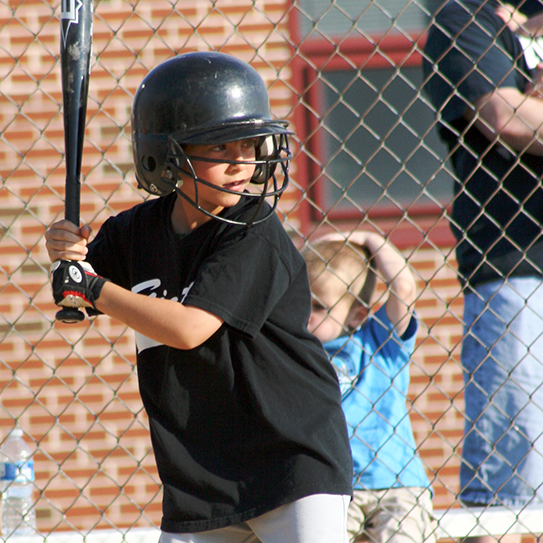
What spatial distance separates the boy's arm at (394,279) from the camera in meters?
2.80

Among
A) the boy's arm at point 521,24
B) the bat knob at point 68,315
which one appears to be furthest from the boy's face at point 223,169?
the boy's arm at point 521,24

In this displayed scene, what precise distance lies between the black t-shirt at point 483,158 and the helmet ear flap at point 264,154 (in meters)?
1.01

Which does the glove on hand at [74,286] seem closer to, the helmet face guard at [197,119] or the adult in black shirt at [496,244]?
the helmet face guard at [197,119]

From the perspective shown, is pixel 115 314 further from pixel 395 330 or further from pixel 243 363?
pixel 395 330

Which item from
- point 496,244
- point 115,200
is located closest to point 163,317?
point 496,244

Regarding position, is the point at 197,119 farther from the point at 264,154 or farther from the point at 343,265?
the point at 343,265

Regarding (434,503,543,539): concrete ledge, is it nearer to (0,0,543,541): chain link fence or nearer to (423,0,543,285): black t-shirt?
(423,0,543,285): black t-shirt

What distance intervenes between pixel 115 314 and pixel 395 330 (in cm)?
143

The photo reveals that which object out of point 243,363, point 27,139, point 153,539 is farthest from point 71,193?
point 27,139

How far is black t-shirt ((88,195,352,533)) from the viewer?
5.67 feet

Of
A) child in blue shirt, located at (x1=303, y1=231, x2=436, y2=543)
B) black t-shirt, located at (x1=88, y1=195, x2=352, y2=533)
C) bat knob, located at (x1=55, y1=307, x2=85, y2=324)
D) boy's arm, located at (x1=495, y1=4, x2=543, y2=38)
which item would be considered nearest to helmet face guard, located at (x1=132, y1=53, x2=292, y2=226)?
black t-shirt, located at (x1=88, y1=195, x2=352, y2=533)

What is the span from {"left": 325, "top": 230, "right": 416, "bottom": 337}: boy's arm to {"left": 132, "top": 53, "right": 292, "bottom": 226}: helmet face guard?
1.01 metres

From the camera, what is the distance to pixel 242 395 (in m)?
1.78

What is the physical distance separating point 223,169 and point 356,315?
1.34m
